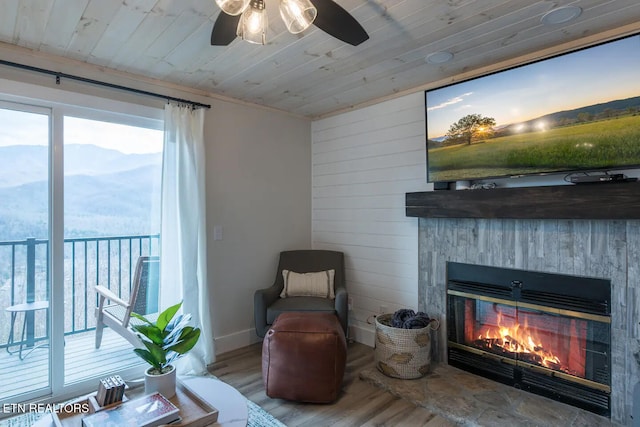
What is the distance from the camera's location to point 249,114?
3484 mm

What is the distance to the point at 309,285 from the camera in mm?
3375

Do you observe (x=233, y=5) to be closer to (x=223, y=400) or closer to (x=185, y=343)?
(x=185, y=343)

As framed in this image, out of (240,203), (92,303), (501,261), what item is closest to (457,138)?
(501,261)

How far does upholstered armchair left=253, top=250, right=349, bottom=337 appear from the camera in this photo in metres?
3.04

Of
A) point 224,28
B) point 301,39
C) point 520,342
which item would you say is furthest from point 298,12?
point 520,342

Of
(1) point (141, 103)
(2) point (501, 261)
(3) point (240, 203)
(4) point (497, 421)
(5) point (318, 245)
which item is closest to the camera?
(4) point (497, 421)

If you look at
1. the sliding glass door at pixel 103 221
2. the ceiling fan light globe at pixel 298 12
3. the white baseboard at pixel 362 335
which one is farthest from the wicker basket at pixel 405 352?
the ceiling fan light globe at pixel 298 12

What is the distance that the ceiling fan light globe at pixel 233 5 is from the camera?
134cm

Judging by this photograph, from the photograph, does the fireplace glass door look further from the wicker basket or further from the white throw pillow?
the white throw pillow

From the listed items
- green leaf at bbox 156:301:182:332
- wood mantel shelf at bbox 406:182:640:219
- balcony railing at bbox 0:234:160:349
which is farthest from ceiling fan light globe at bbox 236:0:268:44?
balcony railing at bbox 0:234:160:349

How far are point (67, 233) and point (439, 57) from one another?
Answer: 2910 millimetres

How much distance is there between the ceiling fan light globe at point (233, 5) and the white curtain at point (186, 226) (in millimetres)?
1698

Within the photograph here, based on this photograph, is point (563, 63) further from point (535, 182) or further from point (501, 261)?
point (501, 261)

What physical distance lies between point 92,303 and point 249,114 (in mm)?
2113
